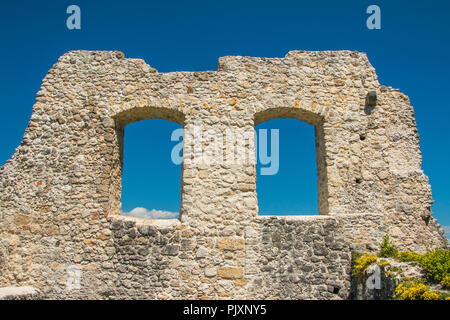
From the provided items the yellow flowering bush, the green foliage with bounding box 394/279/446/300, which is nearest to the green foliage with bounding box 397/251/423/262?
the green foliage with bounding box 394/279/446/300

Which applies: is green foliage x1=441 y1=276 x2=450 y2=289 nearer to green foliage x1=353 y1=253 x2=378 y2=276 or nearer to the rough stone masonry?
green foliage x1=353 y1=253 x2=378 y2=276

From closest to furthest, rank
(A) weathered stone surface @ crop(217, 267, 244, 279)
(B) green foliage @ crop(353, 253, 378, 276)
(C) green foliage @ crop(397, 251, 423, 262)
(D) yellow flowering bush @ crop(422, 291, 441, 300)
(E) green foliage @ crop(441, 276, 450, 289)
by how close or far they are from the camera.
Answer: (D) yellow flowering bush @ crop(422, 291, 441, 300), (E) green foliage @ crop(441, 276, 450, 289), (C) green foliage @ crop(397, 251, 423, 262), (B) green foliage @ crop(353, 253, 378, 276), (A) weathered stone surface @ crop(217, 267, 244, 279)

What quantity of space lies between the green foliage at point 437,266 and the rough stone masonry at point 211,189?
4.52 ft

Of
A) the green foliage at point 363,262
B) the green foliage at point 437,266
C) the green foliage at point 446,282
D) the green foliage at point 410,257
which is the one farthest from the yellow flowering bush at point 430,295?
the green foliage at point 363,262

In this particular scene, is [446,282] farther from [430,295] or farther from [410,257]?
[410,257]

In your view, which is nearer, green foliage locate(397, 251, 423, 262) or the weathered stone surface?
green foliage locate(397, 251, 423, 262)

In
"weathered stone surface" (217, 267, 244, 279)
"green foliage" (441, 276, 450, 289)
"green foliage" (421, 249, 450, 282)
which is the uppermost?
"green foliage" (421, 249, 450, 282)

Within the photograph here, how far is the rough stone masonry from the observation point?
538 centimetres

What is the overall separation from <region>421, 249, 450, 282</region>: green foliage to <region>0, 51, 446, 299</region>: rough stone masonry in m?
1.38
